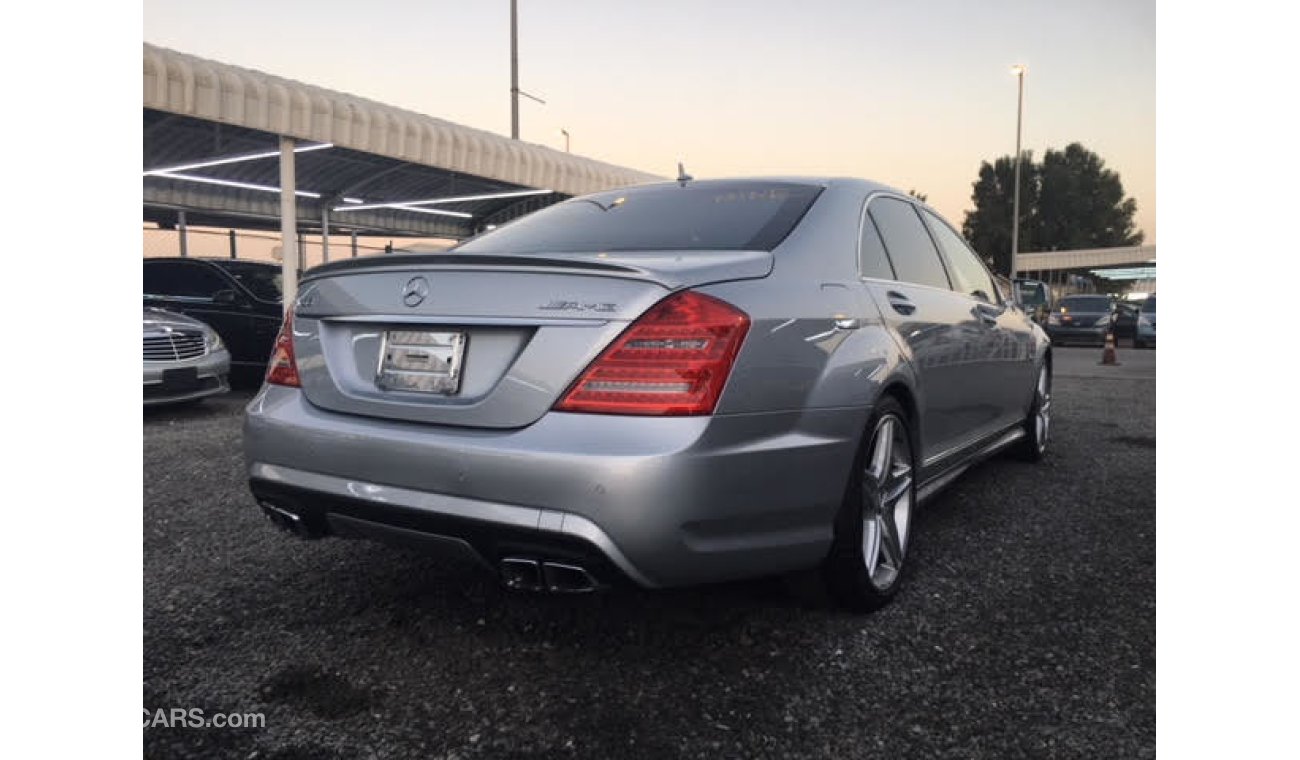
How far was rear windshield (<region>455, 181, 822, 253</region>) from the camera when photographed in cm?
269

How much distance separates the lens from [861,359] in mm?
2592

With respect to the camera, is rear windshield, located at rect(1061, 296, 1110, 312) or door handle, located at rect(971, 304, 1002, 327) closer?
door handle, located at rect(971, 304, 1002, 327)

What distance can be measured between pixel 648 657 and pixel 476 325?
1070 millimetres

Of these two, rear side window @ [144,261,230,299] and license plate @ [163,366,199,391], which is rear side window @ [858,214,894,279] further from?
rear side window @ [144,261,230,299]

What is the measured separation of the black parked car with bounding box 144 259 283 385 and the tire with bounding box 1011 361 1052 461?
723 cm

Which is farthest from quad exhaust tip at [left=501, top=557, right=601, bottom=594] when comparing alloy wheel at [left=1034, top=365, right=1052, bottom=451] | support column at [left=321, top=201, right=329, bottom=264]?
support column at [left=321, top=201, right=329, bottom=264]

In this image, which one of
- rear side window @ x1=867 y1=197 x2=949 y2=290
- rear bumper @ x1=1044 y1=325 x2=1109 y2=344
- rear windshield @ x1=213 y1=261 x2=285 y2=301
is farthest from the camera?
rear bumper @ x1=1044 y1=325 x2=1109 y2=344

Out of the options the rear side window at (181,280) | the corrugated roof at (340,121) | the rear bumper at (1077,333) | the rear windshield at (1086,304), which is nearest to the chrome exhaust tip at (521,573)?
the rear side window at (181,280)

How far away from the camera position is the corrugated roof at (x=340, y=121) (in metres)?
10.2

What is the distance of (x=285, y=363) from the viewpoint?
8.59 ft

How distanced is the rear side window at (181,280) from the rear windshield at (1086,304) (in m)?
20.2

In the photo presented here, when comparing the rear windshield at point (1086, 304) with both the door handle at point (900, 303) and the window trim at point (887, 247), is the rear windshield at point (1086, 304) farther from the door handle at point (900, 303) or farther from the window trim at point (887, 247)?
the door handle at point (900, 303)

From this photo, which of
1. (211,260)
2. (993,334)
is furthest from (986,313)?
(211,260)

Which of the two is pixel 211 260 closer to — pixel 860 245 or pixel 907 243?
pixel 907 243
